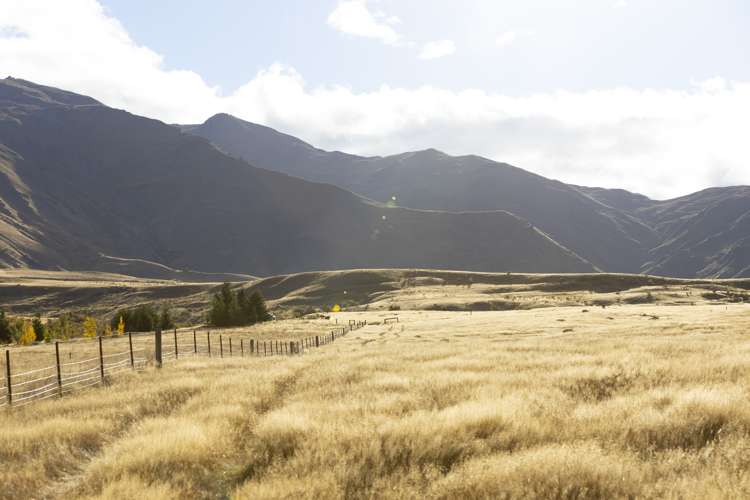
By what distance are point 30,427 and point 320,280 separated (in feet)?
520

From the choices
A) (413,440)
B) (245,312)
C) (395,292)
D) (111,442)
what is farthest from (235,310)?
(413,440)

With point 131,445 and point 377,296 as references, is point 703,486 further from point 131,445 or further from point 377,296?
point 377,296

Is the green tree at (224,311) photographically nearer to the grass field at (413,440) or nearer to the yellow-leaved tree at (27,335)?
the yellow-leaved tree at (27,335)

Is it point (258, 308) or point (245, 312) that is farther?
point (258, 308)

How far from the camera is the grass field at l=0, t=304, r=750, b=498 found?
5.55 metres

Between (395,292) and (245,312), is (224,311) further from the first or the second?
(395,292)

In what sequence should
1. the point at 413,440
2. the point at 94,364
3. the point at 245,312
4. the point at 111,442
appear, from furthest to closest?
the point at 245,312, the point at 94,364, the point at 111,442, the point at 413,440

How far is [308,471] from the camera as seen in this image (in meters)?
6.18

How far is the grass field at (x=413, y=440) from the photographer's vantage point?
5.55 m

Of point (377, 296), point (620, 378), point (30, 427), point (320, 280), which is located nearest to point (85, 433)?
point (30, 427)

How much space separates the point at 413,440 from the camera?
6914mm

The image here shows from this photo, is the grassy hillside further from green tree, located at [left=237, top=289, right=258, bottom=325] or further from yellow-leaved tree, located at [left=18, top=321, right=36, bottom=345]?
yellow-leaved tree, located at [left=18, top=321, right=36, bottom=345]

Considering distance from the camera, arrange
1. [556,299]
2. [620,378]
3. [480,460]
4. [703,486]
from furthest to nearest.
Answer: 1. [556,299]
2. [620,378]
3. [480,460]
4. [703,486]

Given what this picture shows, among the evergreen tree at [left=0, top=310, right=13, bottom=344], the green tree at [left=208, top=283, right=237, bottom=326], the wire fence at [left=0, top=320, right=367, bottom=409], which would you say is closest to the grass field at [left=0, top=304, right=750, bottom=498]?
the wire fence at [left=0, top=320, right=367, bottom=409]
